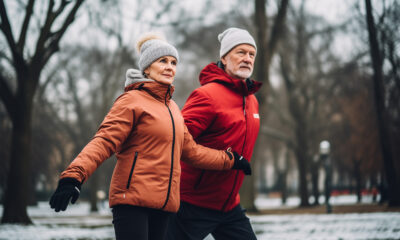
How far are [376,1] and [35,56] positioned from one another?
11.7 meters

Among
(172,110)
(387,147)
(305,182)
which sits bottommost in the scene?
(305,182)

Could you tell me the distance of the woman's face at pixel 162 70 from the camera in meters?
3.33

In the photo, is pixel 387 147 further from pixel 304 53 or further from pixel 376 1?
pixel 304 53

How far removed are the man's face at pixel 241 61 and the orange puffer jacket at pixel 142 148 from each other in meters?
0.86

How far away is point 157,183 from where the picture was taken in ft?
9.81

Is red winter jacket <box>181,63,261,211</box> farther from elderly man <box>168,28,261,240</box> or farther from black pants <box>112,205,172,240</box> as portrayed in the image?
black pants <box>112,205,172,240</box>

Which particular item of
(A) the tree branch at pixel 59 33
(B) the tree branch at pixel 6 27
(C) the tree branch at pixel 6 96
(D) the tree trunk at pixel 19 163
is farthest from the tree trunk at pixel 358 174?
(B) the tree branch at pixel 6 27

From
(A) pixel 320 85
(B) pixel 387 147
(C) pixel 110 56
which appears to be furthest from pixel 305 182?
(C) pixel 110 56

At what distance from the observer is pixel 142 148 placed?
118 inches

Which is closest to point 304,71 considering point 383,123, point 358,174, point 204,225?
point 358,174

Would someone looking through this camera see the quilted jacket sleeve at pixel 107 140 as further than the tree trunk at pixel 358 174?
No

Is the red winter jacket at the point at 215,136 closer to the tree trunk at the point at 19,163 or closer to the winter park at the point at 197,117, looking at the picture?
the winter park at the point at 197,117

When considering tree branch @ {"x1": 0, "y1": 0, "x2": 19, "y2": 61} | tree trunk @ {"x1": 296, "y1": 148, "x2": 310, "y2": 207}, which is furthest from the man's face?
tree trunk @ {"x1": 296, "y1": 148, "x2": 310, "y2": 207}

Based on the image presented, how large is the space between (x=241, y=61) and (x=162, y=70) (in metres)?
0.80
